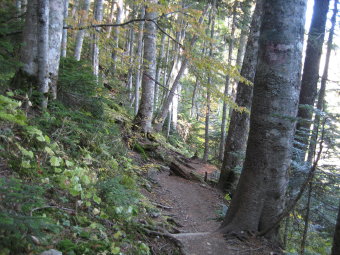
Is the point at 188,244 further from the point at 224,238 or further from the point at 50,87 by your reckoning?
the point at 50,87

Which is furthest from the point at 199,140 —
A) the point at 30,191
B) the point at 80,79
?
the point at 30,191

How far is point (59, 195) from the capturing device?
353 cm

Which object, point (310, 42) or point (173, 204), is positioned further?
point (310, 42)

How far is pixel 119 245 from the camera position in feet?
10.5

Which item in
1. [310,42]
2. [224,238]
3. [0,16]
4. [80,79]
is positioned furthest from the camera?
[310,42]

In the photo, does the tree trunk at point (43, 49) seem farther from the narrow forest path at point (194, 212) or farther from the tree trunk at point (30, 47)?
the narrow forest path at point (194, 212)

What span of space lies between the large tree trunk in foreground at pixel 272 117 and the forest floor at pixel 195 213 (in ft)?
1.16

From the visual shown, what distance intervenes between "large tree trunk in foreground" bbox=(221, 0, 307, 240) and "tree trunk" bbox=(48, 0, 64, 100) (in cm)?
390

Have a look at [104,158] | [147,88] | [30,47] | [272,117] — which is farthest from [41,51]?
[147,88]

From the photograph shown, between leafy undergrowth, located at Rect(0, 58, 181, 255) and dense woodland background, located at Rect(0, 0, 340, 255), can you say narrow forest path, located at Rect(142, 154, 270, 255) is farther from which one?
leafy undergrowth, located at Rect(0, 58, 181, 255)

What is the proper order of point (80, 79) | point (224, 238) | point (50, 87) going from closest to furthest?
point (224, 238) < point (50, 87) < point (80, 79)

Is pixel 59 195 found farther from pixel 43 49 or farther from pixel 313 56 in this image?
pixel 313 56

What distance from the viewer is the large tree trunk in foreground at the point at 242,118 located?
8.89m

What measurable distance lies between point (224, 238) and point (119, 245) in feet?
5.68
